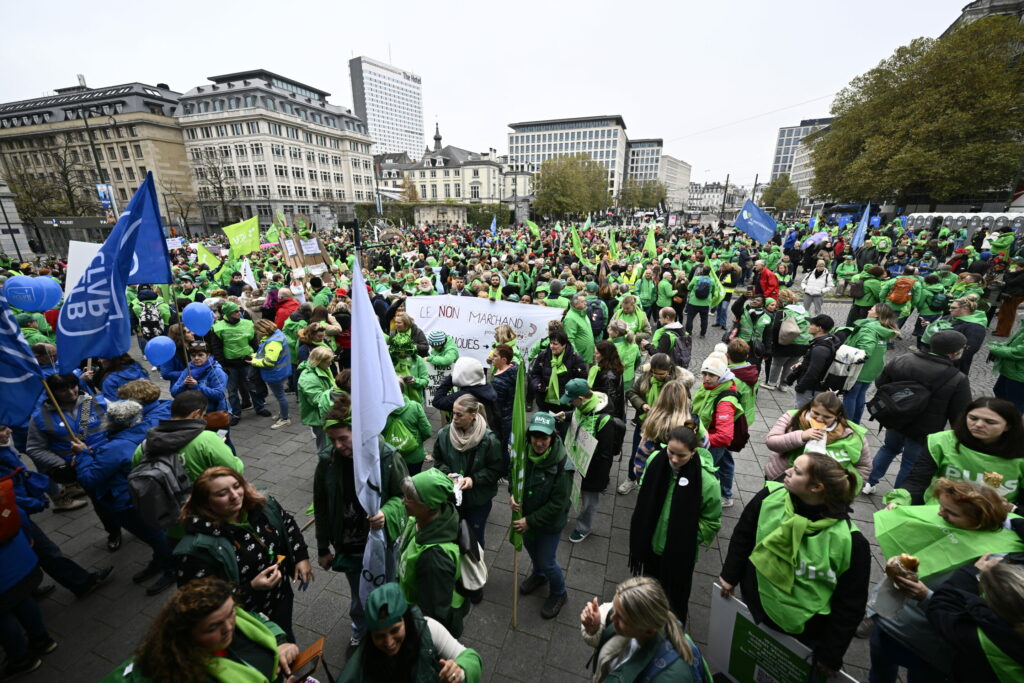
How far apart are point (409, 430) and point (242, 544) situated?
1725mm

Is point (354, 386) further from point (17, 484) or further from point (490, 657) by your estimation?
point (17, 484)

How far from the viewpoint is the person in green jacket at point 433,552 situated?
2346 millimetres

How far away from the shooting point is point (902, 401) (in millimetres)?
4137

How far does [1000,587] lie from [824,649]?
96 centimetres

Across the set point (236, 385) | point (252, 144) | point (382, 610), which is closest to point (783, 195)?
point (252, 144)

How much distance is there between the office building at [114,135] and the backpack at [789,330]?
77.6 metres

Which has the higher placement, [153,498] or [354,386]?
[354,386]

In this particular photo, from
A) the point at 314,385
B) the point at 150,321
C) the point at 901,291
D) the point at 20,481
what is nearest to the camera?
the point at 20,481

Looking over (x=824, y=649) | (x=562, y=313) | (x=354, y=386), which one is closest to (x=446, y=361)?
(x=562, y=313)

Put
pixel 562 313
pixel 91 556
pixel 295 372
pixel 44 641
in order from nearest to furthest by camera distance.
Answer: pixel 44 641, pixel 91 556, pixel 562 313, pixel 295 372

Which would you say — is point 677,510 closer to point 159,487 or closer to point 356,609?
point 356,609

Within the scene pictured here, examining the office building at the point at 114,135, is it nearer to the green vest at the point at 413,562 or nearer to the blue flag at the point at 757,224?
the blue flag at the point at 757,224

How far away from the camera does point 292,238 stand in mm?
11719

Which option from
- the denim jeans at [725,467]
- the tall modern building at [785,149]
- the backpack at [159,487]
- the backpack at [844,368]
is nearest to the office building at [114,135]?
the backpack at [159,487]
